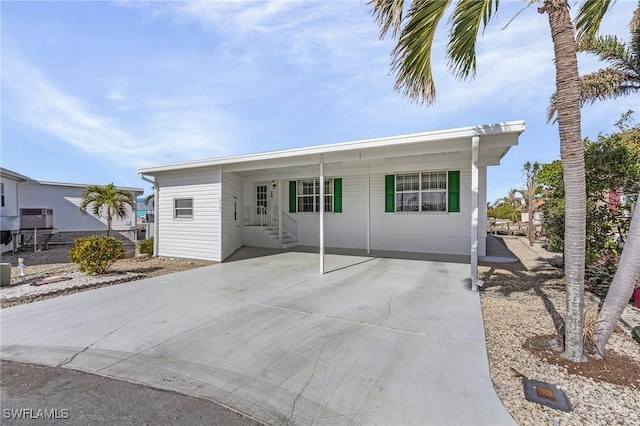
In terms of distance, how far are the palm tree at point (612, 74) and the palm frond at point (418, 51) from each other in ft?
20.5

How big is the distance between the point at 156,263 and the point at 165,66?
6.04 metres

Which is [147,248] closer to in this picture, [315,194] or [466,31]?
[315,194]

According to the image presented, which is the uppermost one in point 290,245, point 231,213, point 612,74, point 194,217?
point 612,74

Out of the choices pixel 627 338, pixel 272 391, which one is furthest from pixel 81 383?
pixel 627 338

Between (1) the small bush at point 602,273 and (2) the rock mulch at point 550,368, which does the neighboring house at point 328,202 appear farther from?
(2) the rock mulch at point 550,368

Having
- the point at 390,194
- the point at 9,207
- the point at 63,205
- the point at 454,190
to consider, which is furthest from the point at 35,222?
the point at 454,190

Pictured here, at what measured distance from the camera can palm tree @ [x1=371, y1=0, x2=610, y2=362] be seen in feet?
9.66

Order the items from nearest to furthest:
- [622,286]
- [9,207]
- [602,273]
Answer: [622,286] < [602,273] < [9,207]

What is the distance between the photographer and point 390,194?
1095 cm

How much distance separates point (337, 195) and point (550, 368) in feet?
30.8

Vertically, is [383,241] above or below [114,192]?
below

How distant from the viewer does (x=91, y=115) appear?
38.2 ft

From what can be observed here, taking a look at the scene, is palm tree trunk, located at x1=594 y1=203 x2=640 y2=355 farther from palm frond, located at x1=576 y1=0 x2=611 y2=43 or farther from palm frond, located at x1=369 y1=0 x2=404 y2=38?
palm frond, located at x1=369 y1=0 x2=404 y2=38

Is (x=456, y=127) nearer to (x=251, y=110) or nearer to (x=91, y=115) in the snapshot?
(x=251, y=110)
